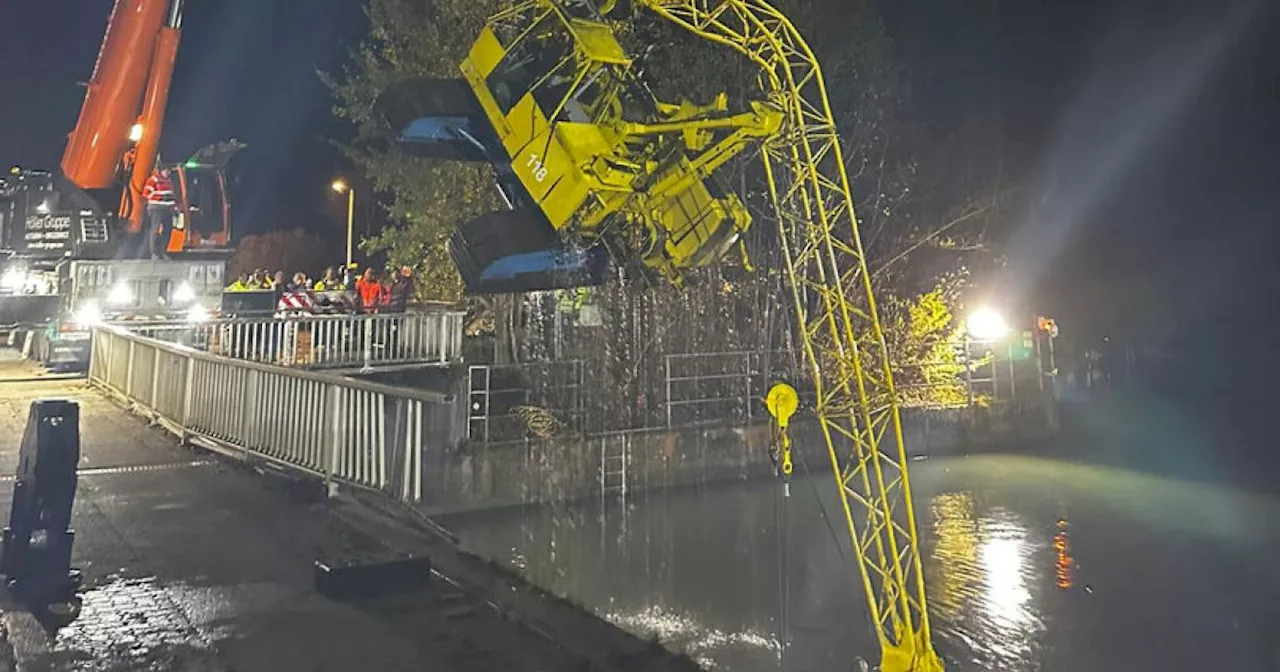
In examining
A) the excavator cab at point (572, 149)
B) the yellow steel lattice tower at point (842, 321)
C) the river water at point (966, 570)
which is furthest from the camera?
the excavator cab at point (572, 149)

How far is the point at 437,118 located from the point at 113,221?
11.3 m

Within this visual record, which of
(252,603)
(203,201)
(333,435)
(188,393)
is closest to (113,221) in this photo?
(203,201)

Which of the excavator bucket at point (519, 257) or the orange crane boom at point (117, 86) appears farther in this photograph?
the orange crane boom at point (117, 86)

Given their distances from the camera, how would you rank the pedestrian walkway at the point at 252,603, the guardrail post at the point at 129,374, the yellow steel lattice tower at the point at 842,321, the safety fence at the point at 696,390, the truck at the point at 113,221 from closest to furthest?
the pedestrian walkway at the point at 252,603 → the yellow steel lattice tower at the point at 842,321 → the safety fence at the point at 696,390 → the guardrail post at the point at 129,374 → the truck at the point at 113,221

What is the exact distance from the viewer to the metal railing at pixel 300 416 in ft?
25.7

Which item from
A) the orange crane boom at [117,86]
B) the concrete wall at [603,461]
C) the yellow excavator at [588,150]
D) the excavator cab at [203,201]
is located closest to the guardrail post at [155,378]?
the yellow excavator at [588,150]

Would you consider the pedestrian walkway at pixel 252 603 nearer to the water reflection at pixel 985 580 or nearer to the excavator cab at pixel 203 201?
the water reflection at pixel 985 580

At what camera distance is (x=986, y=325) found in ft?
55.1

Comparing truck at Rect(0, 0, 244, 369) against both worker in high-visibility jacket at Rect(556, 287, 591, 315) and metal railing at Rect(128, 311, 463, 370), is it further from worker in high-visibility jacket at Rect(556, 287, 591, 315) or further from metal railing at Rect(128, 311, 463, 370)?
worker in high-visibility jacket at Rect(556, 287, 591, 315)

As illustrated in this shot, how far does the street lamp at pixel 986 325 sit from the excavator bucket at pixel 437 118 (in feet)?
32.8

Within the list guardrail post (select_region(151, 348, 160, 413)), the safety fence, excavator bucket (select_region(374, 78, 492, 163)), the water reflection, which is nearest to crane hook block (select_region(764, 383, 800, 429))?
the water reflection

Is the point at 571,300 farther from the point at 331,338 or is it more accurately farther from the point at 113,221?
the point at 113,221

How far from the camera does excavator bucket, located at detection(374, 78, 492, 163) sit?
435 inches

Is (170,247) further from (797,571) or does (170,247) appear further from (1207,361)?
(1207,361)
